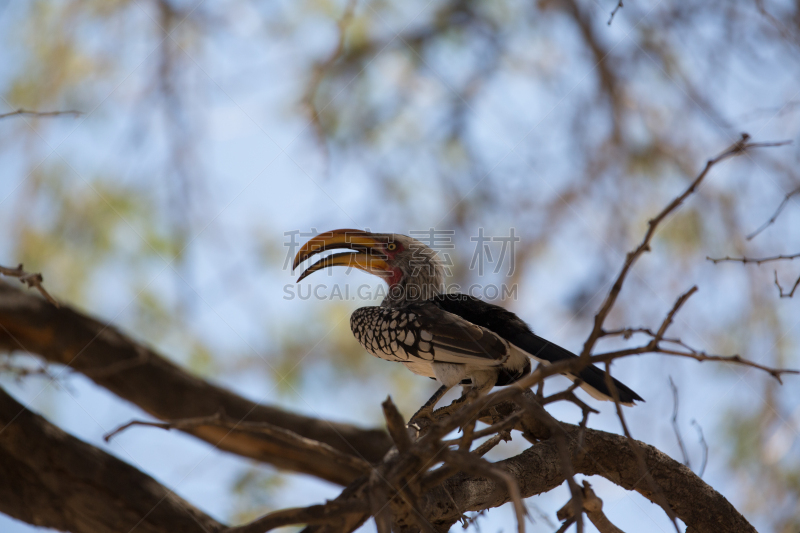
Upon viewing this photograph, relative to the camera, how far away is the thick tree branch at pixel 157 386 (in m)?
3.96

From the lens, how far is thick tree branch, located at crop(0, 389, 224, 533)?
9.37ft

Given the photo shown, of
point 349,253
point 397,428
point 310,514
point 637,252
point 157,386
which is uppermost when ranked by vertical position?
point 349,253

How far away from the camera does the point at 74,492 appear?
9.42 ft

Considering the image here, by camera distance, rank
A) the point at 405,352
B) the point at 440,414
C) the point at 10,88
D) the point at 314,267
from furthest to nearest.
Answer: the point at 10,88 → the point at 314,267 → the point at 405,352 → the point at 440,414

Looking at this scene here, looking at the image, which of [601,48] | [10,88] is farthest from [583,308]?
[10,88]

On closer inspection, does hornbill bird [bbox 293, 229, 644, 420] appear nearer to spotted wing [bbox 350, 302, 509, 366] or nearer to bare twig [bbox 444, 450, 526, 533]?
spotted wing [bbox 350, 302, 509, 366]

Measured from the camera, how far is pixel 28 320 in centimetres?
395

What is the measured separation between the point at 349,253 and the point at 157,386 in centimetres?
160

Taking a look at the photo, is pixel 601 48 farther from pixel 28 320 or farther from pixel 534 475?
pixel 28 320

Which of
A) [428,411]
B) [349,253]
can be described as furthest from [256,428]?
[349,253]

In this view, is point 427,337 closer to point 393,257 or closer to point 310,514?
point 393,257

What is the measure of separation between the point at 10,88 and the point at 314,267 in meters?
3.50

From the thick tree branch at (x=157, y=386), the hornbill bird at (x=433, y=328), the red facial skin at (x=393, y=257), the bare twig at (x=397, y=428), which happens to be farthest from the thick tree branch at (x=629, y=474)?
the thick tree branch at (x=157, y=386)

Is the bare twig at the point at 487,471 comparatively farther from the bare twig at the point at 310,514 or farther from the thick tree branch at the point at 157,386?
the thick tree branch at the point at 157,386
